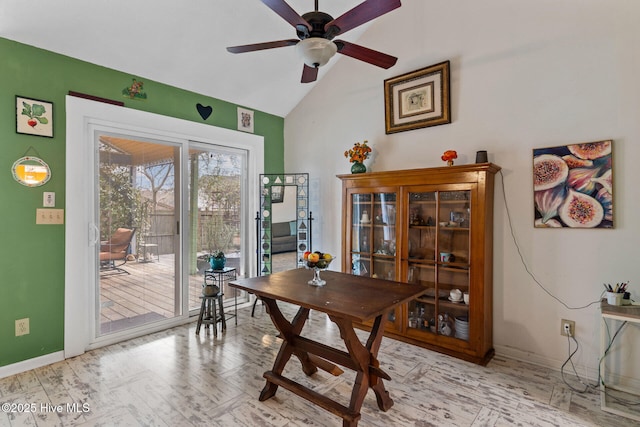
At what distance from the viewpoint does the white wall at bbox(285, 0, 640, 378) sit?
227cm

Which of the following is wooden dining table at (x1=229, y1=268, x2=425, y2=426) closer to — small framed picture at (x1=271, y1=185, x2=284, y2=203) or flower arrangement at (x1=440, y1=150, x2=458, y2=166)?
flower arrangement at (x1=440, y1=150, x2=458, y2=166)

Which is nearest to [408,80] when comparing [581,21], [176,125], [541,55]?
[541,55]

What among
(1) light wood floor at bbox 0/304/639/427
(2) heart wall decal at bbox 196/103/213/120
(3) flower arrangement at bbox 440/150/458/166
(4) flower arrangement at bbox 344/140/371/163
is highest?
(2) heart wall decal at bbox 196/103/213/120

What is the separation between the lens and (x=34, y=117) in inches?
100

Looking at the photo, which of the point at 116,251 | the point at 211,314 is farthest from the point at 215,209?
the point at 211,314

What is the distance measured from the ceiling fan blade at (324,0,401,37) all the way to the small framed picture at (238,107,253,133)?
2.42m

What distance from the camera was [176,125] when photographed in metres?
3.40

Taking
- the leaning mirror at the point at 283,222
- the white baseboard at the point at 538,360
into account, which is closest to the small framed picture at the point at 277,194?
the leaning mirror at the point at 283,222

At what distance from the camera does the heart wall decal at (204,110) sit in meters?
3.62

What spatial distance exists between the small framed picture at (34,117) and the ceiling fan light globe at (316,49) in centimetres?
228

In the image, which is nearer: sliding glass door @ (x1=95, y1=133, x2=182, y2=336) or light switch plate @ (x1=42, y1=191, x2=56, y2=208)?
light switch plate @ (x1=42, y1=191, x2=56, y2=208)

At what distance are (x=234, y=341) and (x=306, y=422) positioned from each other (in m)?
1.36

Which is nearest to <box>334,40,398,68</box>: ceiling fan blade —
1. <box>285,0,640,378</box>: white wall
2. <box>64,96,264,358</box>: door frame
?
<box>285,0,640,378</box>: white wall

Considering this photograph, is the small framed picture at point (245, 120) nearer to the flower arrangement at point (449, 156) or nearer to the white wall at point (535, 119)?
the white wall at point (535, 119)
